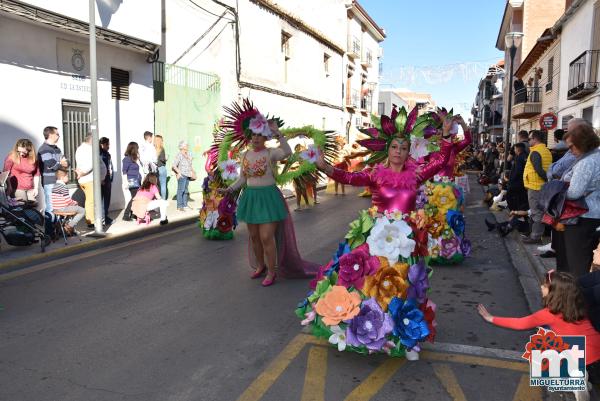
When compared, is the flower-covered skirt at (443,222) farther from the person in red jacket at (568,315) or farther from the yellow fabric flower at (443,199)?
the person in red jacket at (568,315)

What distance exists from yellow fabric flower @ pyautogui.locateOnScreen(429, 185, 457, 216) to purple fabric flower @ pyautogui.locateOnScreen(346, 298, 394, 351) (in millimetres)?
3773

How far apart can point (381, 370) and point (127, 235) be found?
683cm

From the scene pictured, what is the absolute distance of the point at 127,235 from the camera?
9.52 m

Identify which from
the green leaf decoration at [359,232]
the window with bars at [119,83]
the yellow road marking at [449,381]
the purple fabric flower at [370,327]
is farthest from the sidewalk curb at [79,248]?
the yellow road marking at [449,381]

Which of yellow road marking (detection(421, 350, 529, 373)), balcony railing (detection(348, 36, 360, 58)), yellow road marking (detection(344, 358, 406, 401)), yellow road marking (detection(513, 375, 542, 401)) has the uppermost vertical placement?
→ balcony railing (detection(348, 36, 360, 58))

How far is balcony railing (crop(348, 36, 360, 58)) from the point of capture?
32278 mm

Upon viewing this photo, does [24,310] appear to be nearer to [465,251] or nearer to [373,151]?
[373,151]

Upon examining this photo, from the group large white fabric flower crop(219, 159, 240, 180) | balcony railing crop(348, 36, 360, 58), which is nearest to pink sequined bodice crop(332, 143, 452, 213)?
large white fabric flower crop(219, 159, 240, 180)

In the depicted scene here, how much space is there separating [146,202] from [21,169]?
2.62m

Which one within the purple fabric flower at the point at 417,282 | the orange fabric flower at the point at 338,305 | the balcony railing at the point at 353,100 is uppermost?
the balcony railing at the point at 353,100

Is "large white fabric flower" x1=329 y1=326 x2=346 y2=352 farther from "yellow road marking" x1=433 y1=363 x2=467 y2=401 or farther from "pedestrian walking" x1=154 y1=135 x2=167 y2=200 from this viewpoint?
"pedestrian walking" x1=154 y1=135 x2=167 y2=200

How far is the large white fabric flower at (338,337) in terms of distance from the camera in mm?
3850

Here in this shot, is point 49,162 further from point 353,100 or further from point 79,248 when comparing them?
point 353,100

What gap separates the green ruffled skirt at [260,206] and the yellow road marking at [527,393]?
3.19 m
